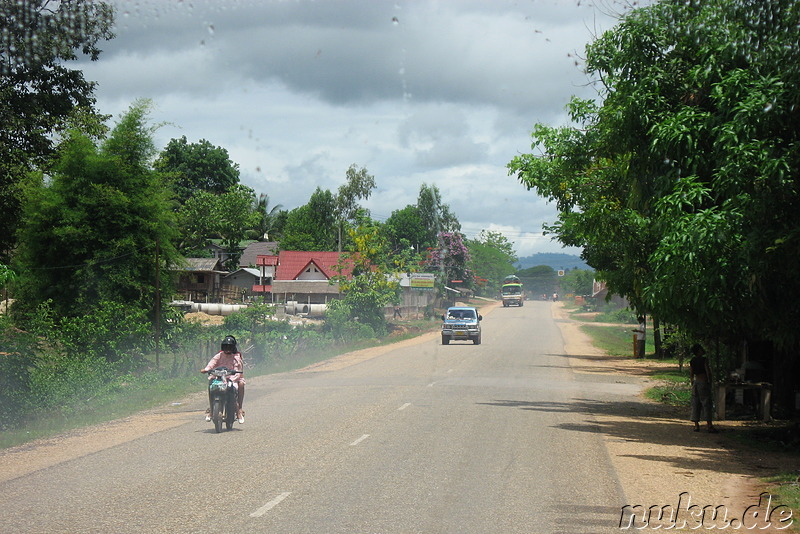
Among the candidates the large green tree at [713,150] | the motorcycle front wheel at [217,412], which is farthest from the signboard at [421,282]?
the motorcycle front wheel at [217,412]

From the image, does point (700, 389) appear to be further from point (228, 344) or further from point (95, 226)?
point (95, 226)

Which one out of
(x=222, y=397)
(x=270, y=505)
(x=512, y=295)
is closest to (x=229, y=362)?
(x=222, y=397)

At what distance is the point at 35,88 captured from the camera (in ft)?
114

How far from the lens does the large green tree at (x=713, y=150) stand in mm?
12695

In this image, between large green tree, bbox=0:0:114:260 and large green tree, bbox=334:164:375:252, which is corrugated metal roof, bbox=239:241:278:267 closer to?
large green tree, bbox=334:164:375:252

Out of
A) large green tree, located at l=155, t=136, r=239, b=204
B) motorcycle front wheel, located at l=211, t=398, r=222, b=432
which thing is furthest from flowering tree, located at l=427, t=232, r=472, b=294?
motorcycle front wheel, located at l=211, t=398, r=222, b=432

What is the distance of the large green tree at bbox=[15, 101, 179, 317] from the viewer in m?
27.5

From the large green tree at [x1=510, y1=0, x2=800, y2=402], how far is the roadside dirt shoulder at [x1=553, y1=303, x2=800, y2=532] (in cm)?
208

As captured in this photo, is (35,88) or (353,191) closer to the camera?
(35,88)

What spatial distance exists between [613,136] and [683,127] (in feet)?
7.56

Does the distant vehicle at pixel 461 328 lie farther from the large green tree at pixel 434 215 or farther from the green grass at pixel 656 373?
the large green tree at pixel 434 215

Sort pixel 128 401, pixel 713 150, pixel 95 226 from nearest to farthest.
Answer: pixel 713 150 < pixel 128 401 < pixel 95 226

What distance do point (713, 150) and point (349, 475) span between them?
8.44 m

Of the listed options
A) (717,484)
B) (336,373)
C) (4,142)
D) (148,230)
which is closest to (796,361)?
(717,484)
